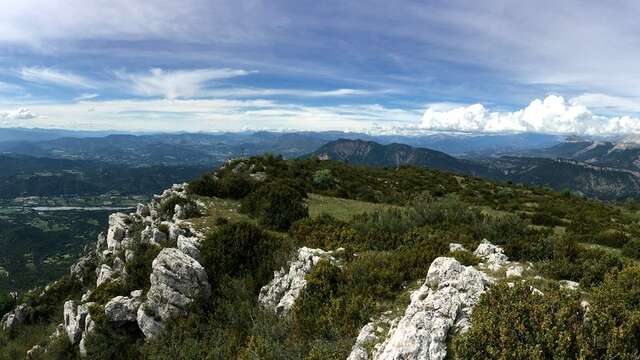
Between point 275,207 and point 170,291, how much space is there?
9.27m

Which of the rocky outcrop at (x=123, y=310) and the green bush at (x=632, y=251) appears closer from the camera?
the green bush at (x=632, y=251)

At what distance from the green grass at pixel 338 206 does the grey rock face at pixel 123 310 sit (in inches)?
489

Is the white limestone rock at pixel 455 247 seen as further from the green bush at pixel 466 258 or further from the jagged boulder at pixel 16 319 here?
the jagged boulder at pixel 16 319

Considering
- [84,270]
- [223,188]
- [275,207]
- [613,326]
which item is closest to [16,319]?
[84,270]

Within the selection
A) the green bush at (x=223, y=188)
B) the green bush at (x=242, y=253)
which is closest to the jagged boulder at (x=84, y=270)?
the green bush at (x=223, y=188)

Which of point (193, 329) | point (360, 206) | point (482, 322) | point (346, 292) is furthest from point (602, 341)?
point (360, 206)

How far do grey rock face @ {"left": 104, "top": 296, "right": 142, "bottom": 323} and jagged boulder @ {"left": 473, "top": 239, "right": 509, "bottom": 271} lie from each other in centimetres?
1651

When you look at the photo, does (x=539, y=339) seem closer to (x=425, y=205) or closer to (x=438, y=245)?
(x=438, y=245)

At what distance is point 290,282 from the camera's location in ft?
59.2

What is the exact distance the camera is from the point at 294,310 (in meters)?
15.3

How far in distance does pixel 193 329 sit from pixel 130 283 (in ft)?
26.1

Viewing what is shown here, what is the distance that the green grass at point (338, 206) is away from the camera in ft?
101

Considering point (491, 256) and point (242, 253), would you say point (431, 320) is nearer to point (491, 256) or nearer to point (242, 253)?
point (491, 256)

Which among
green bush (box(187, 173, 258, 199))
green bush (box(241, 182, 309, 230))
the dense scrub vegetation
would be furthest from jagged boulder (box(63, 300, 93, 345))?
green bush (box(187, 173, 258, 199))
